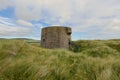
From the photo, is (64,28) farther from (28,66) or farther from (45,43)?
(28,66)

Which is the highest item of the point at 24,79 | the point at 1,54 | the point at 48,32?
the point at 48,32

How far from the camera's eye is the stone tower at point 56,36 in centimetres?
1014

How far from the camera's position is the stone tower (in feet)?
33.3

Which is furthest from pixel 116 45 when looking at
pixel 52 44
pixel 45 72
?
pixel 45 72

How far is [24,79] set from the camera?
3510 millimetres

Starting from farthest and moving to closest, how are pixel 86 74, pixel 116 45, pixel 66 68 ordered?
pixel 116 45 < pixel 66 68 < pixel 86 74

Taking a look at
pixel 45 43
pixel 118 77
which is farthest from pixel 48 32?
pixel 118 77

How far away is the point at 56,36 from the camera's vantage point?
33.2 ft

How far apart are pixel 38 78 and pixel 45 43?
23.4 feet

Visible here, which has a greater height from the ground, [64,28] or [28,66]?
[64,28]

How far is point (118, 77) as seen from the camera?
351 cm

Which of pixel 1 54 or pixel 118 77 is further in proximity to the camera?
pixel 1 54

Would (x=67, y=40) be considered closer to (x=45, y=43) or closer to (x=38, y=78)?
(x=45, y=43)

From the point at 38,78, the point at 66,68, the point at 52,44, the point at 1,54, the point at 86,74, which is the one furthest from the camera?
the point at 52,44
